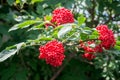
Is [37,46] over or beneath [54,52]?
beneath

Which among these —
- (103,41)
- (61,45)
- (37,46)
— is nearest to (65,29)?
(61,45)

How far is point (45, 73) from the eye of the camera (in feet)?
8.75

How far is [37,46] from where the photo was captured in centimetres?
237

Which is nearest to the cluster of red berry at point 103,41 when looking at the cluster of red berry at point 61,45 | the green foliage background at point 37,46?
the cluster of red berry at point 61,45

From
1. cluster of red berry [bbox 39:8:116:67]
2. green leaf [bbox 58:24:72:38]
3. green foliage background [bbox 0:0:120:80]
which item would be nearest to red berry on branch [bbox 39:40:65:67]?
cluster of red berry [bbox 39:8:116:67]

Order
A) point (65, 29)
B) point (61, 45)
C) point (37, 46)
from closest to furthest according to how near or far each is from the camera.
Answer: point (65, 29)
point (61, 45)
point (37, 46)

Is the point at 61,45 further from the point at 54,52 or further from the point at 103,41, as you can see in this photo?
the point at 103,41

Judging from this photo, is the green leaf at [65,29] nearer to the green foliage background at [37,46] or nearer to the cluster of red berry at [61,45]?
the cluster of red berry at [61,45]

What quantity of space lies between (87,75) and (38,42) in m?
1.17

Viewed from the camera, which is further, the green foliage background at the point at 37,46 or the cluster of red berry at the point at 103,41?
the green foliage background at the point at 37,46

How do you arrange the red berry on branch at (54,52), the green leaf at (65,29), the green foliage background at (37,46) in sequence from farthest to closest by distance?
the green foliage background at (37,46) → the red berry on branch at (54,52) → the green leaf at (65,29)

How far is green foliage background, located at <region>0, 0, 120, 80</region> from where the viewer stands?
7.96ft

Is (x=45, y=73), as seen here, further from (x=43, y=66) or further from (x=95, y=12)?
(x=95, y=12)

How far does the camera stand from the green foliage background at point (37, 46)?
2.43 metres
